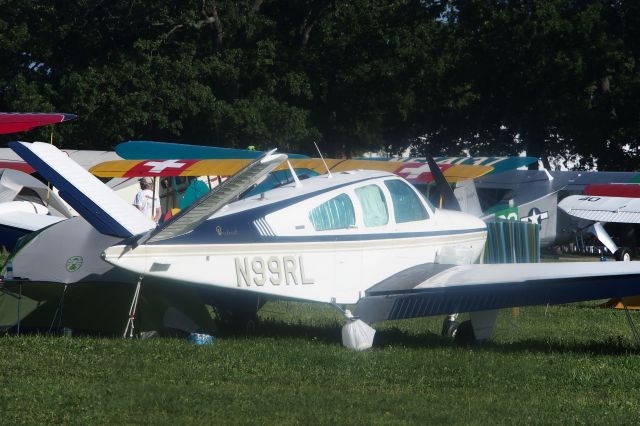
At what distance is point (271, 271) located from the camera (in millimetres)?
9594

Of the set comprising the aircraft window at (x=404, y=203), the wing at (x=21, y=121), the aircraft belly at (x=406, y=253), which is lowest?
the aircraft belly at (x=406, y=253)

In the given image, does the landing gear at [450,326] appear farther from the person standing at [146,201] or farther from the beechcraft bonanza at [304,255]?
A: the person standing at [146,201]

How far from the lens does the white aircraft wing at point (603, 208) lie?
23.3 meters

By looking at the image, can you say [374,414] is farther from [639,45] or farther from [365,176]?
[639,45]

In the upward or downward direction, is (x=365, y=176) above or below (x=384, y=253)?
above

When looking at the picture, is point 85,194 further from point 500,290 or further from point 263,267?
point 500,290

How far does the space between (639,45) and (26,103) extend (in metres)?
24.6

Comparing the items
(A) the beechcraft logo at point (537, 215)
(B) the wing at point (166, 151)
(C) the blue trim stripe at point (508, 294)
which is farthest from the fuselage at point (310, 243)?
(A) the beechcraft logo at point (537, 215)

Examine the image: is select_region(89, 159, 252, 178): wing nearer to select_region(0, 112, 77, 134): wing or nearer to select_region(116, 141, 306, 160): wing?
select_region(116, 141, 306, 160): wing

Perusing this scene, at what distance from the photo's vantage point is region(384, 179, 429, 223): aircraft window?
422 inches

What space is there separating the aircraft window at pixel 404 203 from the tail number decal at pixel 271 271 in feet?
4.80

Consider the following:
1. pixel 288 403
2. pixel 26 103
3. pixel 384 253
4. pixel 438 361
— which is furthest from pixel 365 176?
Result: pixel 26 103

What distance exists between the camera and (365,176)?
10648 millimetres

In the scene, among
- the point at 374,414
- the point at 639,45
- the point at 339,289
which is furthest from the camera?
the point at 639,45
